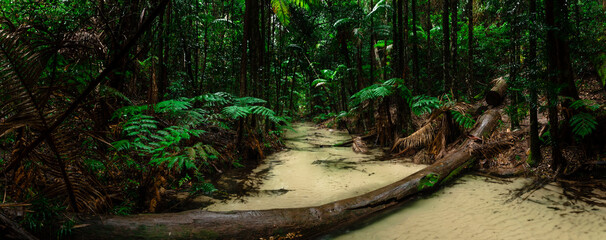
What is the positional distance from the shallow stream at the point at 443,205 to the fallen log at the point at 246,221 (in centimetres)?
15

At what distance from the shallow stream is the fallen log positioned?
0.15 meters

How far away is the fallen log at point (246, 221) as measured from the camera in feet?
7.03

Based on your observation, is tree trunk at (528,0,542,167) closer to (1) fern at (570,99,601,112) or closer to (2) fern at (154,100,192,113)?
(1) fern at (570,99,601,112)

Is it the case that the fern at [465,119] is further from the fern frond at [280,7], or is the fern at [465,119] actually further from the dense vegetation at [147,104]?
the fern frond at [280,7]

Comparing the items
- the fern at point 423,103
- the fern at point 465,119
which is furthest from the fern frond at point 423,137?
the fern at point 465,119

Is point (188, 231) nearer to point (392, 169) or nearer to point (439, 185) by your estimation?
point (439, 185)

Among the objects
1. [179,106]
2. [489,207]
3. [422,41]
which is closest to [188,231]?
[179,106]

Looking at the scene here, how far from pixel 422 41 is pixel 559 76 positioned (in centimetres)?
928

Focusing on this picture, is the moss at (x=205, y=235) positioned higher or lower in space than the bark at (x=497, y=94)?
lower

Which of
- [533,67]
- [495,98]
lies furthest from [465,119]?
[495,98]

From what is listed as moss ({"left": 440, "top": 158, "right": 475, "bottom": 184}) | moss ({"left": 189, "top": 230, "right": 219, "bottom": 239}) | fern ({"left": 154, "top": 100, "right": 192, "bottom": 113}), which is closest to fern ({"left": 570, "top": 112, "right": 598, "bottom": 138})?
moss ({"left": 440, "top": 158, "right": 475, "bottom": 184})

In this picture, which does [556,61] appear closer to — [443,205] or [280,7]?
[443,205]

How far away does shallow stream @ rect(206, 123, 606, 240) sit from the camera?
2.65 metres

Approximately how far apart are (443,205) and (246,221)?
2432 mm
